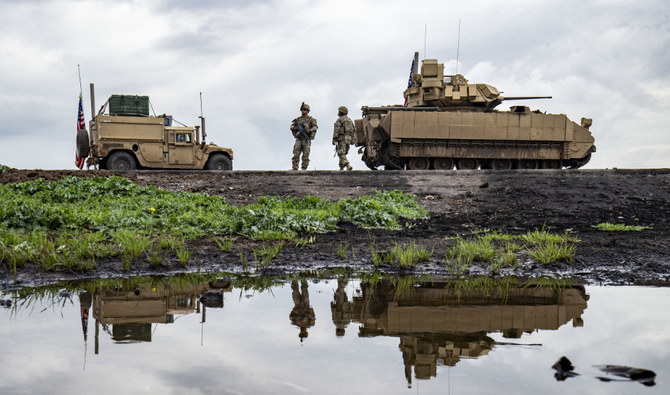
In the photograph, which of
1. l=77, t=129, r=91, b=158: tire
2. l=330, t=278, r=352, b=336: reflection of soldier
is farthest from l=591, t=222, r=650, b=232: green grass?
l=77, t=129, r=91, b=158: tire

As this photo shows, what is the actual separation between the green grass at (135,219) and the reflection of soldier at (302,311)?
6.26 ft

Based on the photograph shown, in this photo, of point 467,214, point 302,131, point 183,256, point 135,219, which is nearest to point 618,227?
point 467,214

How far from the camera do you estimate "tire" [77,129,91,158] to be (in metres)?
21.7

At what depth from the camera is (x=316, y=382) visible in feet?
10.7

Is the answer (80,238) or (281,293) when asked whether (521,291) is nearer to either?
(281,293)

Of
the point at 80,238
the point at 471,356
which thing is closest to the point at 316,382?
the point at 471,356

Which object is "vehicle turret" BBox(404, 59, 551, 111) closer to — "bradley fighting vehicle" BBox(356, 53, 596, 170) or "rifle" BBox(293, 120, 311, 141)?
"bradley fighting vehicle" BBox(356, 53, 596, 170)

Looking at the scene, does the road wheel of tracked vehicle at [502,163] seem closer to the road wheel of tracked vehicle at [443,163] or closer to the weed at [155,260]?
the road wheel of tracked vehicle at [443,163]

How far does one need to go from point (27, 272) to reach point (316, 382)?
4.98 meters

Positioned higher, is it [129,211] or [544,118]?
[544,118]

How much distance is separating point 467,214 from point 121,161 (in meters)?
13.6

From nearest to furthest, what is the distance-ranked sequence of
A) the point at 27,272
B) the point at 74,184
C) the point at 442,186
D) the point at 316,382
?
the point at 316,382 < the point at 27,272 < the point at 74,184 < the point at 442,186

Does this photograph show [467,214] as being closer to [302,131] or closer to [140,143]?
[302,131]

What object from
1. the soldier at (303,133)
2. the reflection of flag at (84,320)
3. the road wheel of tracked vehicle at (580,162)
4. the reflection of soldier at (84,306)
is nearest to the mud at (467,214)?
the reflection of soldier at (84,306)
